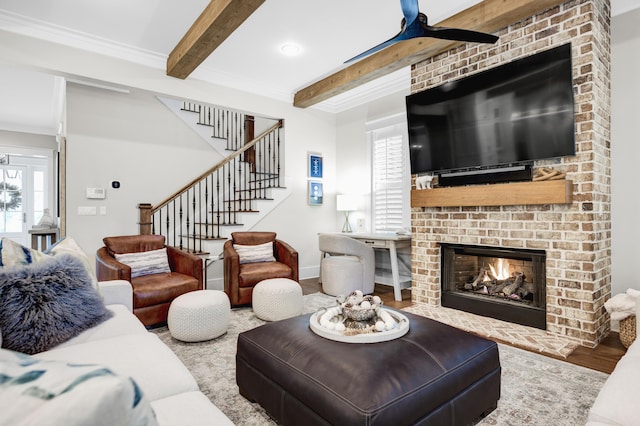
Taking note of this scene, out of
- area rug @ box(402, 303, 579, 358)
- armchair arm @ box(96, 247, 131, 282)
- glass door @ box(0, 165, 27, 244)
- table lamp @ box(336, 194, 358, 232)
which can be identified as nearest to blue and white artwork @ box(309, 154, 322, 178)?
table lamp @ box(336, 194, 358, 232)

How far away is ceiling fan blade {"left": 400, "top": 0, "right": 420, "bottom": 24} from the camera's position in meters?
2.06

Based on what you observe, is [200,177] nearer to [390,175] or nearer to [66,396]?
[390,175]

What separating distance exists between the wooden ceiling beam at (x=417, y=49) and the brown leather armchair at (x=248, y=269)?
86.6 inches

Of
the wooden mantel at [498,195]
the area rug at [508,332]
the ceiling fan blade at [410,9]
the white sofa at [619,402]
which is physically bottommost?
the area rug at [508,332]

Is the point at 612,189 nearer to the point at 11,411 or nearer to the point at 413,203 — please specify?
the point at 413,203

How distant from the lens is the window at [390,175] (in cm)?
496

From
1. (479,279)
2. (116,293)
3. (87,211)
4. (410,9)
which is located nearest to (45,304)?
(116,293)

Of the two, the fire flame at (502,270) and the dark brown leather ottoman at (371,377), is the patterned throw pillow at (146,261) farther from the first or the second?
the fire flame at (502,270)

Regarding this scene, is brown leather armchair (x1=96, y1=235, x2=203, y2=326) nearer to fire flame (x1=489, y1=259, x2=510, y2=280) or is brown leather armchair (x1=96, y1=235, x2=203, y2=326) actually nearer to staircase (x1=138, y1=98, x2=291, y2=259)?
staircase (x1=138, y1=98, x2=291, y2=259)

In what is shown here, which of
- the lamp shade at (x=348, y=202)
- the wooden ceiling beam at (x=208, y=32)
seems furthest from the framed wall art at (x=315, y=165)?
the wooden ceiling beam at (x=208, y=32)

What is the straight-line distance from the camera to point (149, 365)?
1.42 m

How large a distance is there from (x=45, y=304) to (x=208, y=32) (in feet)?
8.45

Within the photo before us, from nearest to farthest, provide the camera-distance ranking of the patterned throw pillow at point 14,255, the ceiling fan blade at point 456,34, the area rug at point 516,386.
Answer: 1. the patterned throw pillow at point 14,255
2. the area rug at point 516,386
3. the ceiling fan blade at point 456,34

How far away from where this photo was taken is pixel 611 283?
3131mm
